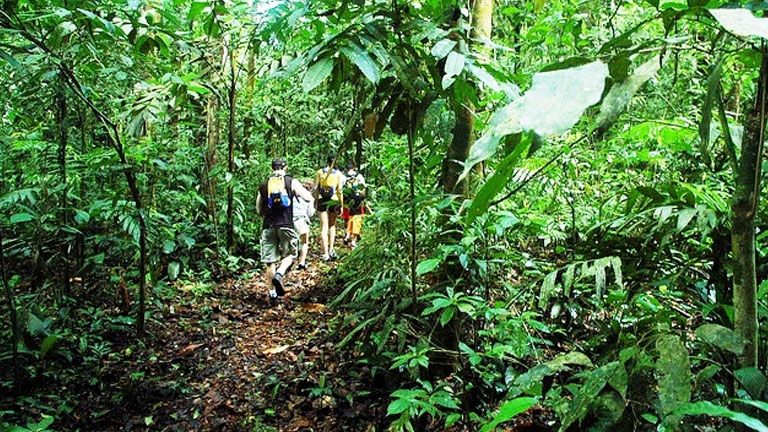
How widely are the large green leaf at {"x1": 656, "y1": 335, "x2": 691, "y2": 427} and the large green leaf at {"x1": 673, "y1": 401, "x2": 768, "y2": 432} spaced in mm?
18

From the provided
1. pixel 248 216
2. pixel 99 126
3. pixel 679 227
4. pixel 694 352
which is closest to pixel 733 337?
pixel 679 227

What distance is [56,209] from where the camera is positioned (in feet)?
14.2

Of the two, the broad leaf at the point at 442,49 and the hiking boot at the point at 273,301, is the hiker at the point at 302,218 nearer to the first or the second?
the hiking boot at the point at 273,301

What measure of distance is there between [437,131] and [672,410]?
1709mm

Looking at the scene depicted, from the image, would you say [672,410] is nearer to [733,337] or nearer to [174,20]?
[733,337]

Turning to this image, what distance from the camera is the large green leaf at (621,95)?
2.60ft

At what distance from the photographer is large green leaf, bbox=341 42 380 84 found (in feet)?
6.02

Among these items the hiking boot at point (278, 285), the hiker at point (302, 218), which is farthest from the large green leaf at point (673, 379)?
the hiker at point (302, 218)

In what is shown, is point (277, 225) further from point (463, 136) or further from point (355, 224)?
point (463, 136)

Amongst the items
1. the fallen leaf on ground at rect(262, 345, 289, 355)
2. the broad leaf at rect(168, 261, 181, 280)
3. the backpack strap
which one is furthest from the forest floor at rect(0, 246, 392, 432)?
the backpack strap

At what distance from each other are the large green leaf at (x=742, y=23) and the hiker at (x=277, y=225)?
5467 millimetres

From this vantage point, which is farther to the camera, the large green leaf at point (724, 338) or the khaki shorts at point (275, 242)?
the khaki shorts at point (275, 242)

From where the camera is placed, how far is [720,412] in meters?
1.13

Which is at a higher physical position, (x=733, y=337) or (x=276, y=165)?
(x=276, y=165)
